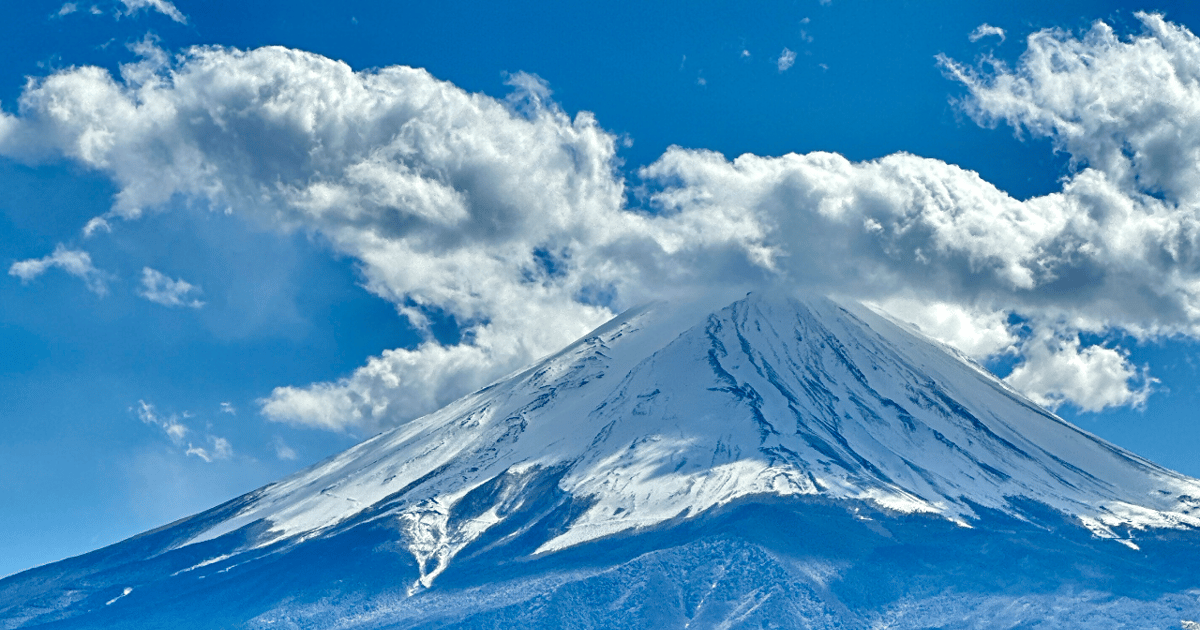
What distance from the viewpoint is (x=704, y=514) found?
11700 centimetres

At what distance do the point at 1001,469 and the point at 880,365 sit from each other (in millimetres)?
24959

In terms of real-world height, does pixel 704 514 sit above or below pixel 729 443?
below

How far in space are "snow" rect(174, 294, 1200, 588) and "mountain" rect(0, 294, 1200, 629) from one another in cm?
35

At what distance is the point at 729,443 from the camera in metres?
134

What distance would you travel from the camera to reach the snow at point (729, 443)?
125500 millimetres

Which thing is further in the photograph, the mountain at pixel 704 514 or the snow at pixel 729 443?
the snow at pixel 729 443

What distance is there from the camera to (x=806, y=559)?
108062 mm

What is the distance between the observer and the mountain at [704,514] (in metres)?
106

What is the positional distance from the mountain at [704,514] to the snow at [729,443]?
13.9 inches

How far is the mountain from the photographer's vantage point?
10556 centimetres

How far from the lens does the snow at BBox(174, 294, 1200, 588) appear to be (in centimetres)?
12550

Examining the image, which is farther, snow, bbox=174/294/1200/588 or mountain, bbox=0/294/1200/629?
snow, bbox=174/294/1200/588

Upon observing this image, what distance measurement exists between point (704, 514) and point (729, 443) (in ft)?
57.5

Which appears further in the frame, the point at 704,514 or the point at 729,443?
the point at 729,443
